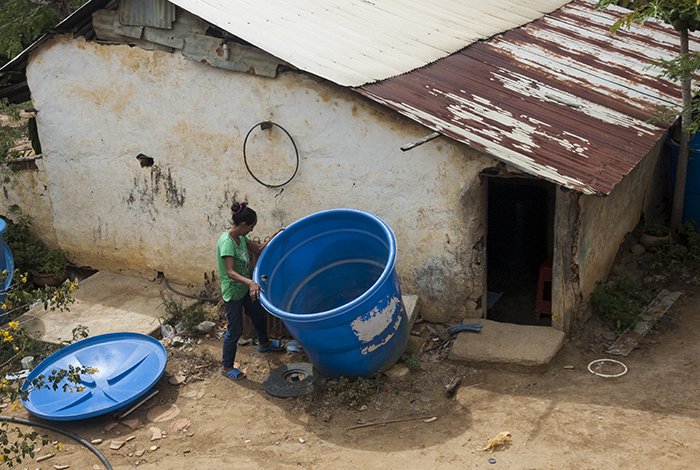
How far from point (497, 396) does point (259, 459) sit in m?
1.92

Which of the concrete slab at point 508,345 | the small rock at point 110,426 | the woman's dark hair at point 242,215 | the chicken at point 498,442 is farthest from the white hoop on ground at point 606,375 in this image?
the small rock at point 110,426

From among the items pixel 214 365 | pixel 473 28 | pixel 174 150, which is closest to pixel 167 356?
pixel 214 365

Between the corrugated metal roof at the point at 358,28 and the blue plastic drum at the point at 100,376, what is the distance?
2.85 metres

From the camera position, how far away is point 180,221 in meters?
7.98

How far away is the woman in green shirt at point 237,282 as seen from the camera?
615 centimetres

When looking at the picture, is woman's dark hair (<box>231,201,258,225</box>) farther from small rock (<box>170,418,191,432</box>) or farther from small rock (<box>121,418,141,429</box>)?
small rock (<box>121,418,141,429</box>)

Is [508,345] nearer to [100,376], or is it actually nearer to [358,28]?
[100,376]

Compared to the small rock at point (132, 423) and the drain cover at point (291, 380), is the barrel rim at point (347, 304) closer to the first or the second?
the drain cover at point (291, 380)

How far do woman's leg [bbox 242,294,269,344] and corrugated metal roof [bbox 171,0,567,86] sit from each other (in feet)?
6.70

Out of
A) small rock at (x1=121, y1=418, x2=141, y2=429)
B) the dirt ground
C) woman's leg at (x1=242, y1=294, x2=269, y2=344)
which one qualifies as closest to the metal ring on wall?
woman's leg at (x1=242, y1=294, x2=269, y2=344)

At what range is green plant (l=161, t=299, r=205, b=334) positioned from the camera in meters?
7.41

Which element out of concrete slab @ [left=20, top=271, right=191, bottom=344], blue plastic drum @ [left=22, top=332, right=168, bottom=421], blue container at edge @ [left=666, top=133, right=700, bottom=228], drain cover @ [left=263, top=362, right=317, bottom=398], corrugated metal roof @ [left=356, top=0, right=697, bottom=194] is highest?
corrugated metal roof @ [left=356, top=0, right=697, bottom=194]

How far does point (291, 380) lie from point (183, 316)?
1.58 meters

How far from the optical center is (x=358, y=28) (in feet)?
26.8
